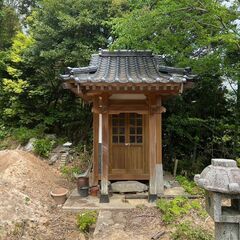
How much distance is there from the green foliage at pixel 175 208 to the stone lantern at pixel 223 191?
9.77 ft

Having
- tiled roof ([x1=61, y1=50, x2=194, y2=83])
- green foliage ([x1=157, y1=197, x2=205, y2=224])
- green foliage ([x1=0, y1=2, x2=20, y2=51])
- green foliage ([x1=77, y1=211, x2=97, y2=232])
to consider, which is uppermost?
green foliage ([x1=0, y1=2, x2=20, y2=51])

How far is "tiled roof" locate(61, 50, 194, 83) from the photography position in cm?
679

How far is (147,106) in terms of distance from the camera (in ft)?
24.9

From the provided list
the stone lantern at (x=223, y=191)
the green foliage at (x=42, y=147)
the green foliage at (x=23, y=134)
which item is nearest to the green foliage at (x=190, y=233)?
the stone lantern at (x=223, y=191)

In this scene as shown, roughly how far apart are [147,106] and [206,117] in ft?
17.7

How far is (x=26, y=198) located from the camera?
725 centimetres

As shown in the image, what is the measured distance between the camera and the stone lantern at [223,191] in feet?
9.52

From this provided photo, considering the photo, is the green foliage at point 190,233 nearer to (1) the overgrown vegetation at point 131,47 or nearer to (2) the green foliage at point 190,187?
(2) the green foliage at point 190,187

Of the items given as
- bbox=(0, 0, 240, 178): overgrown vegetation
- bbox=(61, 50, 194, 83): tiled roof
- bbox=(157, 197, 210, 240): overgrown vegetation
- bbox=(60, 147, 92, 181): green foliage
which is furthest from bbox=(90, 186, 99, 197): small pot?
bbox=(0, 0, 240, 178): overgrown vegetation

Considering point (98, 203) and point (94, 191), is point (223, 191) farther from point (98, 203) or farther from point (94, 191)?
point (94, 191)

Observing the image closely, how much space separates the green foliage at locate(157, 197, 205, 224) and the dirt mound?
2.40 m

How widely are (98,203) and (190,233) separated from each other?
2.87m

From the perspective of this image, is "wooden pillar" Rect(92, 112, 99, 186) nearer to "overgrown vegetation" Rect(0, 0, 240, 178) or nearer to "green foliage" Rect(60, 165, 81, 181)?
"green foliage" Rect(60, 165, 81, 181)

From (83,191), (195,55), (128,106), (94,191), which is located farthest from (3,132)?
(195,55)
